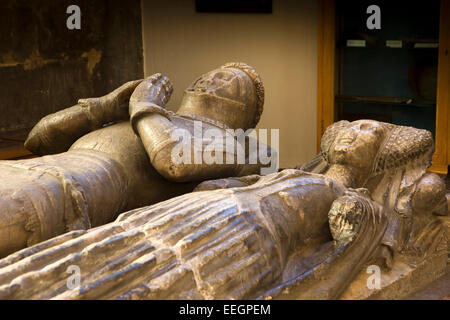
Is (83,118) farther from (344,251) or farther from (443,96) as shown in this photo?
(443,96)

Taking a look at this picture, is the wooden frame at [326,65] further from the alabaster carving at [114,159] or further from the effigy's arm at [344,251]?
the effigy's arm at [344,251]

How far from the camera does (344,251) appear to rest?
2762mm

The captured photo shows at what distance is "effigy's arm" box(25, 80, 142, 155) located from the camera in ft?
11.6

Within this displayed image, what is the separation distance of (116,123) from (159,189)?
1.70 feet

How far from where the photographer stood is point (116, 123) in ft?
11.8

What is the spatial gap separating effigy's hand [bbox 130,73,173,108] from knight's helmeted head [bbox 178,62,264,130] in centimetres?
16

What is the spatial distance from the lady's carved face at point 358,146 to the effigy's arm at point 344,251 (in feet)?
0.95

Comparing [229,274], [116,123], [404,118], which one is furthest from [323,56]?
[229,274]

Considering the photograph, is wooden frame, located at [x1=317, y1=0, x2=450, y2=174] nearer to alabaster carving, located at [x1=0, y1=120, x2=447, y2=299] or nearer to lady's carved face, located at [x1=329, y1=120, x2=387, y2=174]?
alabaster carving, located at [x1=0, y1=120, x2=447, y2=299]

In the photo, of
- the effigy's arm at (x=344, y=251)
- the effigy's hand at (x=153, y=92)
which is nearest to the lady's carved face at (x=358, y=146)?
the effigy's arm at (x=344, y=251)

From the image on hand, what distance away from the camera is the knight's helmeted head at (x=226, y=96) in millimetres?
3633

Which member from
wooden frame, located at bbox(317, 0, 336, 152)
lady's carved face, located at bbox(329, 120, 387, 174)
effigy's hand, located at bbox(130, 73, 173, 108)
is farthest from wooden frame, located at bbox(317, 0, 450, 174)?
effigy's hand, located at bbox(130, 73, 173, 108)

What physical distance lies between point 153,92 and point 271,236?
1.20 meters

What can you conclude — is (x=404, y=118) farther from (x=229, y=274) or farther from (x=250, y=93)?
(x=229, y=274)
